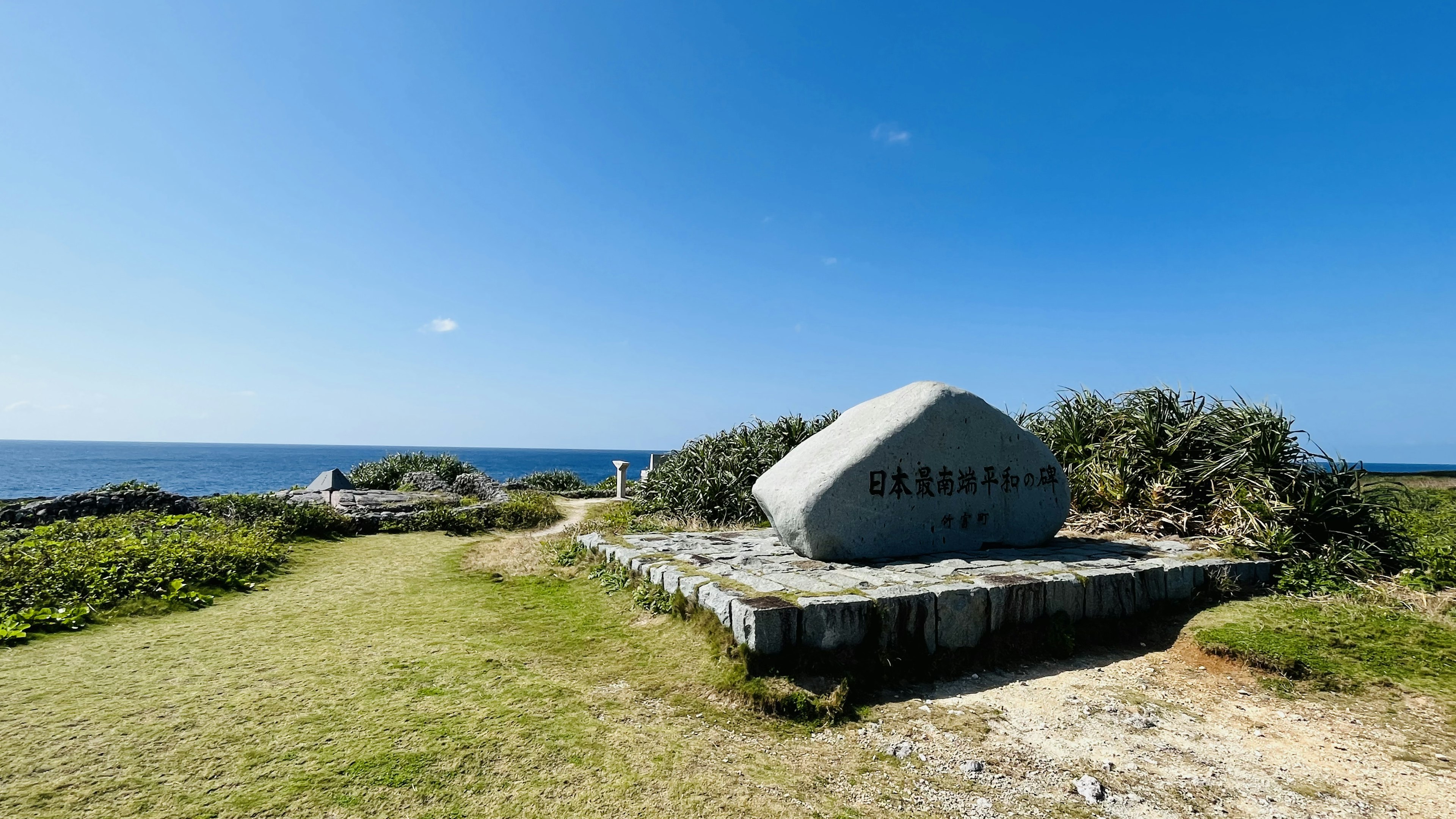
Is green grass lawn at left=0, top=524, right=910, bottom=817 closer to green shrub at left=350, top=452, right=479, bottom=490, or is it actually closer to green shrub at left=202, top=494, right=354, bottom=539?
green shrub at left=202, top=494, right=354, bottom=539

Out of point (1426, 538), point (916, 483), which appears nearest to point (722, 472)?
point (916, 483)

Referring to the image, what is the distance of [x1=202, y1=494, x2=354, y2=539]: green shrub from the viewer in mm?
10164

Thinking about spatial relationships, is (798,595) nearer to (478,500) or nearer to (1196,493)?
(1196,493)

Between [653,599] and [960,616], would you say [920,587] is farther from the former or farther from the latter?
[653,599]

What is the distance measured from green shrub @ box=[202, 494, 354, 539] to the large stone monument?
8160mm

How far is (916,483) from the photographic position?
6.14 meters

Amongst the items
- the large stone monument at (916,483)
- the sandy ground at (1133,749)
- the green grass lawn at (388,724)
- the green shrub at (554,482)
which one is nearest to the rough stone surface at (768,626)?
the green grass lawn at (388,724)

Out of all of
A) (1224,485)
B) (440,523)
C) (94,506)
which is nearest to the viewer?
(1224,485)

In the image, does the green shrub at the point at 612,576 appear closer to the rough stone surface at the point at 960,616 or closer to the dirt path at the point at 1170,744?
the rough stone surface at the point at 960,616

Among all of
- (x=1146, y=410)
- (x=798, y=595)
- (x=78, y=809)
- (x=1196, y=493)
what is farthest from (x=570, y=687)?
(x=1146, y=410)

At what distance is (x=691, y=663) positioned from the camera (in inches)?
166

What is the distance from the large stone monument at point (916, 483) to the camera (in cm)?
587

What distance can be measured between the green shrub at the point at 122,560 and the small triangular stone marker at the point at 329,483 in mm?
5586

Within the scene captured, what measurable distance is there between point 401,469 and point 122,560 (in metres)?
16.0
